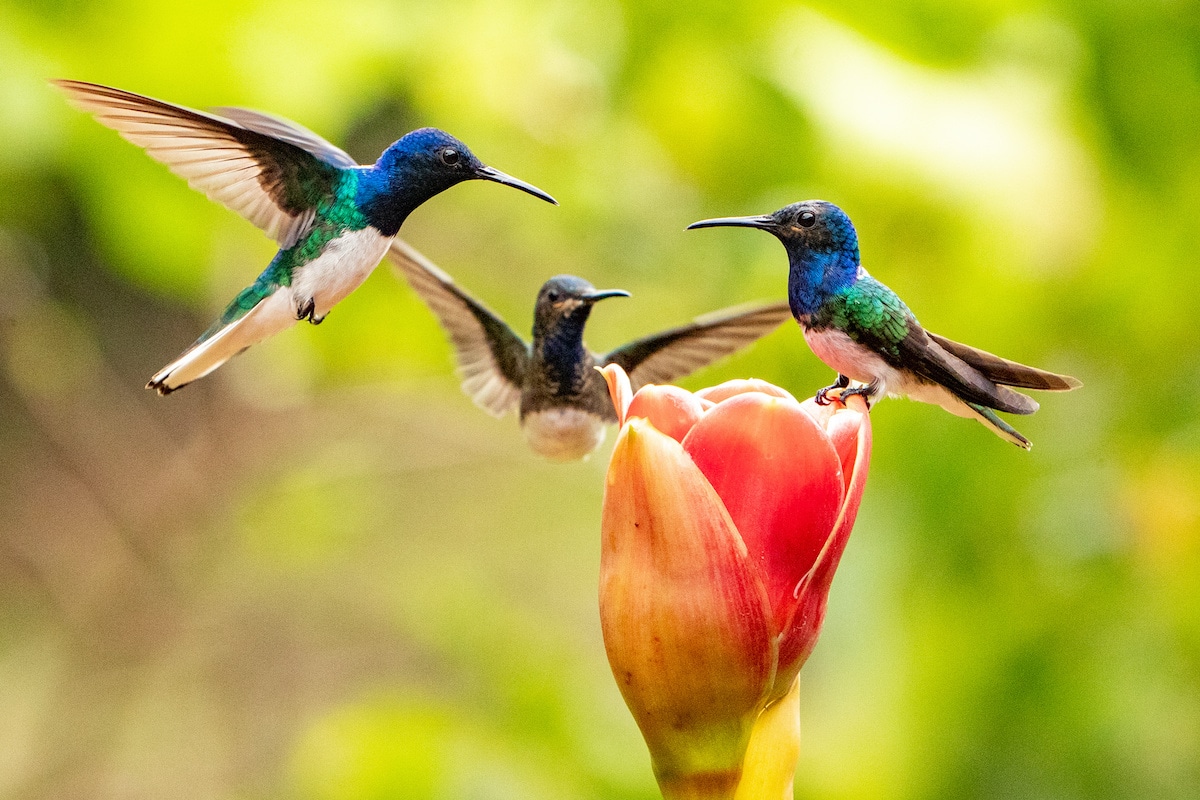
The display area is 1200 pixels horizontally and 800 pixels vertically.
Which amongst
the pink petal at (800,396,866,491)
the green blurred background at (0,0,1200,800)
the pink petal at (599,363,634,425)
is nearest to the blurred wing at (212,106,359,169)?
the pink petal at (599,363,634,425)

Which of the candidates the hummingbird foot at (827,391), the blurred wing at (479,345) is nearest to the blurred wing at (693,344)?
the blurred wing at (479,345)

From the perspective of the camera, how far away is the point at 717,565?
0.58m

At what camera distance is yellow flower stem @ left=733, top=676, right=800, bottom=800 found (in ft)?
2.12

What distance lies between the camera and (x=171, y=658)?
339 cm

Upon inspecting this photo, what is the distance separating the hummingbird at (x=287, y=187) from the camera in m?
0.70

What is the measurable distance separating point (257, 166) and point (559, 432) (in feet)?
1.15

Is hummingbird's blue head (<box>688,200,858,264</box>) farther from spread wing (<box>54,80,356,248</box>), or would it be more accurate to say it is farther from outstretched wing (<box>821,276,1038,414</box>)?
spread wing (<box>54,80,356,248</box>)

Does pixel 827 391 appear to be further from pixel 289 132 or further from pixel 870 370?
pixel 289 132

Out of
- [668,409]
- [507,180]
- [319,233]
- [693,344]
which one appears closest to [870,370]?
[668,409]

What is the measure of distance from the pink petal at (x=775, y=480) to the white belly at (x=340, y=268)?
231 millimetres

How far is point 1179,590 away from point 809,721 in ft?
2.09

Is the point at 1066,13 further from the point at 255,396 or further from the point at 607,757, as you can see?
the point at 255,396

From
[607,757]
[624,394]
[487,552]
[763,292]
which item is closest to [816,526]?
[624,394]

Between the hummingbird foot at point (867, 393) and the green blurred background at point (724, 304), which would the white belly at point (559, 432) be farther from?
the green blurred background at point (724, 304)
